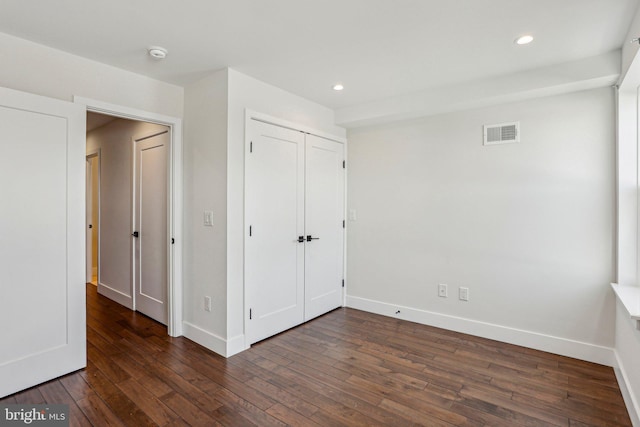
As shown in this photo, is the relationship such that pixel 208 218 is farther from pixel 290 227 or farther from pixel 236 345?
pixel 236 345

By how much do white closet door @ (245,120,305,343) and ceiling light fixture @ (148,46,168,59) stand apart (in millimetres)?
831

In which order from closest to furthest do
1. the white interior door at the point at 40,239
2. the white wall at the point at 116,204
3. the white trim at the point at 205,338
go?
the white interior door at the point at 40,239, the white trim at the point at 205,338, the white wall at the point at 116,204

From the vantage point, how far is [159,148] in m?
3.43

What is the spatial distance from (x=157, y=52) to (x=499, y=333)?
12.5 feet

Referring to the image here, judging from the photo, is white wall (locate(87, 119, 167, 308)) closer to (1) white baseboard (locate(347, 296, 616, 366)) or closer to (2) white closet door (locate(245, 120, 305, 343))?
(2) white closet door (locate(245, 120, 305, 343))

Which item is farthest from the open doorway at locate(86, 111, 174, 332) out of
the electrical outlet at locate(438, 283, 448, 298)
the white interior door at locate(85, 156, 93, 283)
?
the electrical outlet at locate(438, 283, 448, 298)

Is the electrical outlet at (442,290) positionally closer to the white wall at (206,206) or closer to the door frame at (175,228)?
the white wall at (206,206)

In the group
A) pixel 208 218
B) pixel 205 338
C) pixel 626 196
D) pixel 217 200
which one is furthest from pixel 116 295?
pixel 626 196

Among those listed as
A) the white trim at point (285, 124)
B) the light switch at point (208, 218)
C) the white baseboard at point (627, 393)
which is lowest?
the white baseboard at point (627, 393)

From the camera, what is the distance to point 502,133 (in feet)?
10.3

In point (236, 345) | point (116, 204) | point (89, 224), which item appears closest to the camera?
point (236, 345)

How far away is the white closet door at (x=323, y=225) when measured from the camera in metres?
3.68

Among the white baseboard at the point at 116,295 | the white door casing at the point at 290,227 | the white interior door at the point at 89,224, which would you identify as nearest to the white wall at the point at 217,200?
the white door casing at the point at 290,227

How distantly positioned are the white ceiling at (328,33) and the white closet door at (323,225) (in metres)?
1.06
